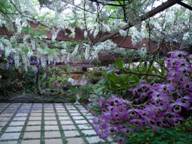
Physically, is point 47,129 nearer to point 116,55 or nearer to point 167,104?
point 116,55

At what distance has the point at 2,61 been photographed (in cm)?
772

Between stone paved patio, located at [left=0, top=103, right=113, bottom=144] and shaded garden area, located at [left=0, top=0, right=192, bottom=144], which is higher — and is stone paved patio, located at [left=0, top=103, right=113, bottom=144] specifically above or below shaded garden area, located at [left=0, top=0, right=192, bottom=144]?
below

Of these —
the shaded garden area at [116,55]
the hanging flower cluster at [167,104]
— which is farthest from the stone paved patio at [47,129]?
the hanging flower cluster at [167,104]

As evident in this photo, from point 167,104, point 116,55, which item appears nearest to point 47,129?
point 116,55

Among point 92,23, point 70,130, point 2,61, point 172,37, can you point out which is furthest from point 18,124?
point 2,61

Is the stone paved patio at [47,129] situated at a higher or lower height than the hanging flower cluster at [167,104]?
lower

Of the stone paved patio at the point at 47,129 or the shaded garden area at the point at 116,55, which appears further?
the stone paved patio at the point at 47,129

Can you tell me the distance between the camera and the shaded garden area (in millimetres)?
1831

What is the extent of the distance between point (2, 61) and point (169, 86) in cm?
658

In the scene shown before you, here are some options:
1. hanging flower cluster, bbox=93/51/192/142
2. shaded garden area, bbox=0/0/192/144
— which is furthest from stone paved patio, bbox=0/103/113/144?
hanging flower cluster, bbox=93/51/192/142

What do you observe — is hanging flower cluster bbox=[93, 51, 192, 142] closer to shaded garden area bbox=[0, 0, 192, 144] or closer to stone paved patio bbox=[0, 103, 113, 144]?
shaded garden area bbox=[0, 0, 192, 144]

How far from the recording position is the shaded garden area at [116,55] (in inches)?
72.1

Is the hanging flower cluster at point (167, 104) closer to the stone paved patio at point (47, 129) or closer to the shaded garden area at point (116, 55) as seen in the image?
the shaded garden area at point (116, 55)

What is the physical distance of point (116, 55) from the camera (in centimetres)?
511
